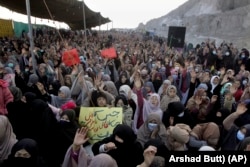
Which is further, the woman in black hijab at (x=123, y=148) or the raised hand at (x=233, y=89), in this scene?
the raised hand at (x=233, y=89)

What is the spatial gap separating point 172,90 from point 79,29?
1064 inches

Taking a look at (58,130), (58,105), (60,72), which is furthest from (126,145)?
(60,72)

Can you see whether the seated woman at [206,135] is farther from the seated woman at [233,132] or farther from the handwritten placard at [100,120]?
the handwritten placard at [100,120]

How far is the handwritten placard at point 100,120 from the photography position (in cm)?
355

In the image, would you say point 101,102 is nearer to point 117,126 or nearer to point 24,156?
point 117,126

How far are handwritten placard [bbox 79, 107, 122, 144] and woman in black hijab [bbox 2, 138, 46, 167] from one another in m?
1.09

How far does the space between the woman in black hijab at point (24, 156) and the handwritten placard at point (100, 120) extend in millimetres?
1089

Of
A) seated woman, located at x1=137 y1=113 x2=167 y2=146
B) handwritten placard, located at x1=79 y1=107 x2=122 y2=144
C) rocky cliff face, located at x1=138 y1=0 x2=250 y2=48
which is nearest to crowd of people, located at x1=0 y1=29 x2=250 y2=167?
seated woman, located at x1=137 y1=113 x2=167 y2=146

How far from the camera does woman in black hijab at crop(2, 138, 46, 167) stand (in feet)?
7.97

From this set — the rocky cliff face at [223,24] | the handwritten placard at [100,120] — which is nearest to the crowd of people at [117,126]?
the handwritten placard at [100,120]

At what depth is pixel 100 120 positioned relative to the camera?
3646 millimetres

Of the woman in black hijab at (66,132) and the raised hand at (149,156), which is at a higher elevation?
the raised hand at (149,156)

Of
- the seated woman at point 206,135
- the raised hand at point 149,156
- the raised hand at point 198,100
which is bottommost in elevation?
the seated woman at point 206,135

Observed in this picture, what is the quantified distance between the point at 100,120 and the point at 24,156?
4.28 feet
